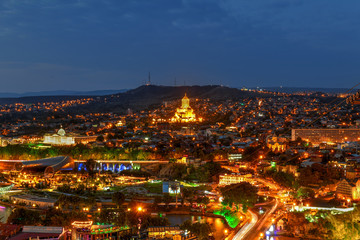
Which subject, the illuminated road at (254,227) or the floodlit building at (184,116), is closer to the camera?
the illuminated road at (254,227)

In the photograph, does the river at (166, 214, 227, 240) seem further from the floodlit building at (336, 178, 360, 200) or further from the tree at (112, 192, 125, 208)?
the floodlit building at (336, 178, 360, 200)

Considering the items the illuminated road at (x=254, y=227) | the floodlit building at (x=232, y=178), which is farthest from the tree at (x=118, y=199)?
the floodlit building at (x=232, y=178)

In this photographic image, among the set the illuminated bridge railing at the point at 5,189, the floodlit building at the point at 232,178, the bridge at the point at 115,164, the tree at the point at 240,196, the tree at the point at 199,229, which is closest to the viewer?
the tree at the point at 199,229

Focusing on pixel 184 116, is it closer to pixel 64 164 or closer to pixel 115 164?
pixel 115 164

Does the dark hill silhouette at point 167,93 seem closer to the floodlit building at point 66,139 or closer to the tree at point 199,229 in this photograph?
the floodlit building at point 66,139

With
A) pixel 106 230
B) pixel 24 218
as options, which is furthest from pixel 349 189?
pixel 24 218

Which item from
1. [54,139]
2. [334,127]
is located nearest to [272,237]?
[334,127]

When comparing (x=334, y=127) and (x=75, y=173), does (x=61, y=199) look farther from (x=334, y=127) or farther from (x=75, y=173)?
(x=334, y=127)
